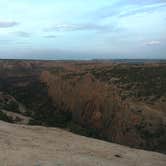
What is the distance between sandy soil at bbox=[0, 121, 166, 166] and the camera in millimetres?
11461

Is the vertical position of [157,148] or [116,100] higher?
[116,100]

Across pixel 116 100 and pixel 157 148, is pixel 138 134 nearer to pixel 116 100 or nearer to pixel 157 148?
pixel 157 148

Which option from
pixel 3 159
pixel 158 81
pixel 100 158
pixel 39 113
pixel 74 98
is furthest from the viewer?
pixel 158 81

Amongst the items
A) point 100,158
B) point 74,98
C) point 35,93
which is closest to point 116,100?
point 74,98

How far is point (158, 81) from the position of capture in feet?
142

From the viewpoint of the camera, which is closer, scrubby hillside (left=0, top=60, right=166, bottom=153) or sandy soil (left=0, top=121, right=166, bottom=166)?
sandy soil (left=0, top=121, right=166, bottom=166)

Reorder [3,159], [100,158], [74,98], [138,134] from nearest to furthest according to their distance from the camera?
[3,159] < [100,158] < [138,134] < [74,98]

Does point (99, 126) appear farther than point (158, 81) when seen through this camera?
No

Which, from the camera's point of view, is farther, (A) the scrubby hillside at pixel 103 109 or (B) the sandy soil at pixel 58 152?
(A) the scrubby hillside at pixel 103 109

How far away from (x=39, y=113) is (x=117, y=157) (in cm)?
2211

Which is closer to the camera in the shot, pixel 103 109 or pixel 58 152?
pixel 58 152

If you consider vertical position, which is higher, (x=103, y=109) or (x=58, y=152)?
(x=58, y=152)

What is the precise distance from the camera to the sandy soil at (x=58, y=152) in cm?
1146

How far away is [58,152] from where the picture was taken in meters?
13.0
